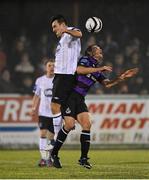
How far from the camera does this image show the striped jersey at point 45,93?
50.7ft

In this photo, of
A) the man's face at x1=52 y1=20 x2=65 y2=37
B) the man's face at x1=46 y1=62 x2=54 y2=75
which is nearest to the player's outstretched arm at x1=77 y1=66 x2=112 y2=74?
the man's face at x1=52 y1=20 x2=65 y2=37

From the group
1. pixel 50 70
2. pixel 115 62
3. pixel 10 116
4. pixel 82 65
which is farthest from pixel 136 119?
pixel 82 65

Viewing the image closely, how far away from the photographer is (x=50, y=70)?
607 inches

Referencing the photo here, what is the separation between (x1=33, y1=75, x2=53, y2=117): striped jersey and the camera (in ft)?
50.7

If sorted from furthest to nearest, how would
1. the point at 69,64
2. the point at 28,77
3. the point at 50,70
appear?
the point at 28,77 < the point at 50,70 < the point at 69,64

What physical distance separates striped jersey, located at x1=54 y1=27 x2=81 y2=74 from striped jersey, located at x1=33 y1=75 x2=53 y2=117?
263 centimetres

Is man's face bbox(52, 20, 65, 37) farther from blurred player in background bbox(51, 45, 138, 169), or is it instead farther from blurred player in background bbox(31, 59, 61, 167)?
blurred player in background bbox(31, 59, 61, 167)

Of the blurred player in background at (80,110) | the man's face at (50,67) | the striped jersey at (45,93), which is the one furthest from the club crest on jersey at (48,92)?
the blurred player in background at (80,110)

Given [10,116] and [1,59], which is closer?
[10,116]

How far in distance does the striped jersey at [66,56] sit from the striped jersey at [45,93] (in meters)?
2.63

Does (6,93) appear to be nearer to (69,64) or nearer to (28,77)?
(28,77)

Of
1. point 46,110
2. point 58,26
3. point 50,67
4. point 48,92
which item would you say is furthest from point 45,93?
A: point 58,26

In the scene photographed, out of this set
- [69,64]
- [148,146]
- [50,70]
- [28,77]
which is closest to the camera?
[69,64]

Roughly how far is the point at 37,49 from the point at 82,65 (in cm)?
1070
